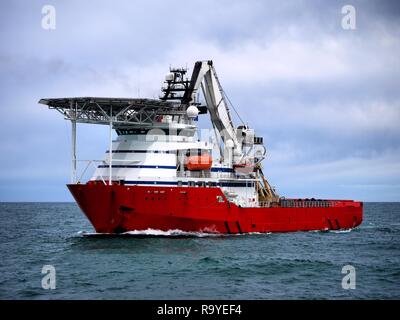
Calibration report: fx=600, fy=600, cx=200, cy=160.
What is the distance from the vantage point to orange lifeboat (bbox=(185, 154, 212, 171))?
3947cm

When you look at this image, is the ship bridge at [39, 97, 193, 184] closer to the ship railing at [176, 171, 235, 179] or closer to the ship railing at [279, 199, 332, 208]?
the ship railing at [176, 171, 235, 179]

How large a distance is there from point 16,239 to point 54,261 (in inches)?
535

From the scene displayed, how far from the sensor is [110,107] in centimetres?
3653

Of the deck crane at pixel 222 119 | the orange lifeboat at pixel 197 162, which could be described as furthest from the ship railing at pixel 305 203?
the orange lifeboat at pixel 197 162

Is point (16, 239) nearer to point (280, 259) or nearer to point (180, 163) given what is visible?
point (180, 163)

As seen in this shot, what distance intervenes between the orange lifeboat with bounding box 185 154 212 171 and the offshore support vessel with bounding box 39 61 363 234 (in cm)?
7

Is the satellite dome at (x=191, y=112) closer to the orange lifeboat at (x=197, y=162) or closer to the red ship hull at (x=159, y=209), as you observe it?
the orange lifeboat at (x=197, y=162)

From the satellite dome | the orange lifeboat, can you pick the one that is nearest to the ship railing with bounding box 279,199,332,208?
the orange lifeboat

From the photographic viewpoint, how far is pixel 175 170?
38656mm

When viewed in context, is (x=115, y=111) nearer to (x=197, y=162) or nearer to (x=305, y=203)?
(x=197, y=162)

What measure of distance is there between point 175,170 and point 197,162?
171cm

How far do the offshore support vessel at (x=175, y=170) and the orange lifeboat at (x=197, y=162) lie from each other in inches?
→ 2.6

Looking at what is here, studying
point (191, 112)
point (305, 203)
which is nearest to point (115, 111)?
point (191, 112)

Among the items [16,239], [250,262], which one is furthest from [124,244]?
[16,239]
